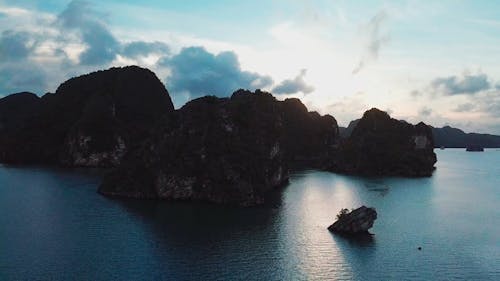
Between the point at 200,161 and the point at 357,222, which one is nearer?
the point at 357,222

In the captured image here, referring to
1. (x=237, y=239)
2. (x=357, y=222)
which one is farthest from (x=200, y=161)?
(x=357, y=222)

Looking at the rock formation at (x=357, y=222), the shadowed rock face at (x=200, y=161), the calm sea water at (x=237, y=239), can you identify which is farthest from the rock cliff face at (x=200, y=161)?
the rock formation at (x=357, y=222)

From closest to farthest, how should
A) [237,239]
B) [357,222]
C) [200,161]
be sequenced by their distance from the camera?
[237,239], [357,222], [200,161]

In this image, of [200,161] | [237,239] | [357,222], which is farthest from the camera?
[200,161]

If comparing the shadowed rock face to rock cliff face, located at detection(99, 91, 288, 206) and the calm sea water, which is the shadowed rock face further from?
the calm sea water

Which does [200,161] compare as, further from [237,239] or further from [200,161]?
[237,239]

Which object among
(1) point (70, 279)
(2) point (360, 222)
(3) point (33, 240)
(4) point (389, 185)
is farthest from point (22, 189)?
(4) point (389, 185)
